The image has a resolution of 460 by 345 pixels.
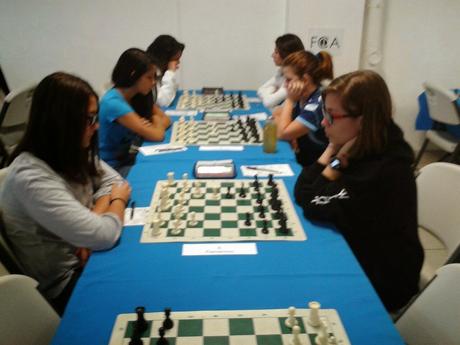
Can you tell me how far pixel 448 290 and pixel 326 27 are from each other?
3211 millimetres

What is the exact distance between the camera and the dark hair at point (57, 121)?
1312 mm

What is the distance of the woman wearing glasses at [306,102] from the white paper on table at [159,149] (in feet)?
2.02

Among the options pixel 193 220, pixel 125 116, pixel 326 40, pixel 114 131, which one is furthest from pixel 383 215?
pixel 326 40

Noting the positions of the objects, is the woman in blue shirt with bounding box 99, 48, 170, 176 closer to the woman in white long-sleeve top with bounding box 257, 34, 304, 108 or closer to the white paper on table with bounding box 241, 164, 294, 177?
the white paper on table with bounding box 241, 164, 294, 177

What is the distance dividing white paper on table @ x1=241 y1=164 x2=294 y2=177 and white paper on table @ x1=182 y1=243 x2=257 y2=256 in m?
0.62

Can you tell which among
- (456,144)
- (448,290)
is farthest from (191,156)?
(456,144)

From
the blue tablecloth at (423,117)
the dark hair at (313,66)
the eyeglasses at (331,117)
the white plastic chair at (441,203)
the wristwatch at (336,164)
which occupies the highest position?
the dark hair at (313,66)

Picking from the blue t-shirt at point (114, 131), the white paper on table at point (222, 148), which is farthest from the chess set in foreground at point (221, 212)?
the blue t-shirt at point (114, 131)

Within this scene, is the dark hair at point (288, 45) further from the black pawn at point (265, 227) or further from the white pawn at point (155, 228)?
the white pawn at point (155, 228)

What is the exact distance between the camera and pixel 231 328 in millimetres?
946

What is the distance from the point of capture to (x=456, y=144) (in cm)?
313

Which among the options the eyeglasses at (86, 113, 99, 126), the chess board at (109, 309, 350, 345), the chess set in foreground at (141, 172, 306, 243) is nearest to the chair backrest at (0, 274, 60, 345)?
the chess board at (109, 309, 350, 345)

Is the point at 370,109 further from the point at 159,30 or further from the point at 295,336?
the point at 159,30

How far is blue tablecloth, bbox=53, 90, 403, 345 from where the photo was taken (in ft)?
3.18
